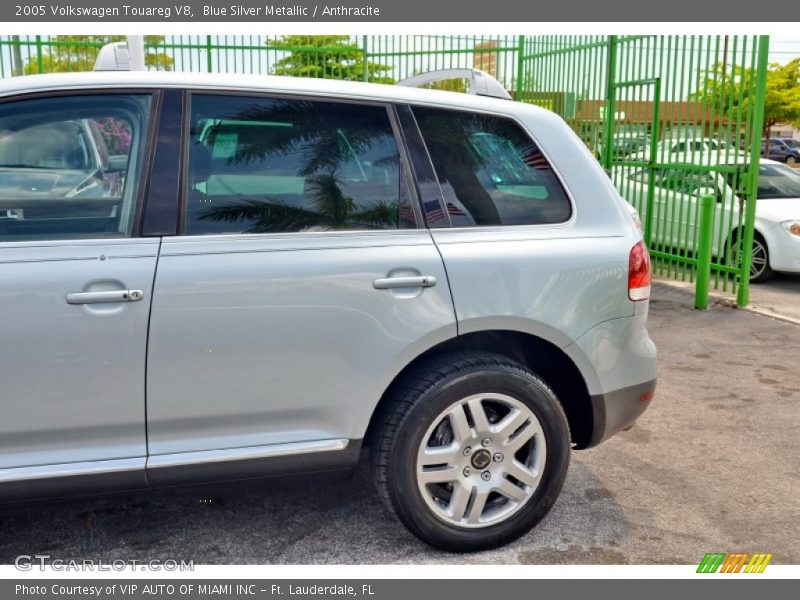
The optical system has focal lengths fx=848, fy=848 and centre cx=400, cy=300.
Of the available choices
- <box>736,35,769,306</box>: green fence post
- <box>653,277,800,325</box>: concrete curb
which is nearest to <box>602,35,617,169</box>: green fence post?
<box>653,277,800,325</box>: concrete curb

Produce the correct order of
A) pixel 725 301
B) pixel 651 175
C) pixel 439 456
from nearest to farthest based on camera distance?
pixel 439 456 → pixel 725 301 → pixel 651 175

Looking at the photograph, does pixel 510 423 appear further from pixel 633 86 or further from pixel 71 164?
pixel 633 86

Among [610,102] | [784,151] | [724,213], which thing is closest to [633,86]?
[610,102]

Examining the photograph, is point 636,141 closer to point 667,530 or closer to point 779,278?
point 779,278

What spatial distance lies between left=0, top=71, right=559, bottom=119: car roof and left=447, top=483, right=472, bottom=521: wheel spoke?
4.90 feet

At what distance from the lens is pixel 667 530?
11.8ft

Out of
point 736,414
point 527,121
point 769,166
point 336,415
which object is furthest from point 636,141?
point 336,415

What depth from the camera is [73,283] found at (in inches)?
109

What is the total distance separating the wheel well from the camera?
3.30 metres

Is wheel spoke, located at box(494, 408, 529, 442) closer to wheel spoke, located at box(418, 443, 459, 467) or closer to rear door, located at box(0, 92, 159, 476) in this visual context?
wheel spoke, located at box(418, 443, 459, 467)

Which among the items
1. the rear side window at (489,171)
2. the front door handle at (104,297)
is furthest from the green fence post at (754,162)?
the front door handle at (104,297)

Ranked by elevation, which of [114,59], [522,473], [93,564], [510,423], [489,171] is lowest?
[93,564]

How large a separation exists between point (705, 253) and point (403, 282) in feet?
19.7

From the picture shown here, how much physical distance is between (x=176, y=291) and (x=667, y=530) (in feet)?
7.44
